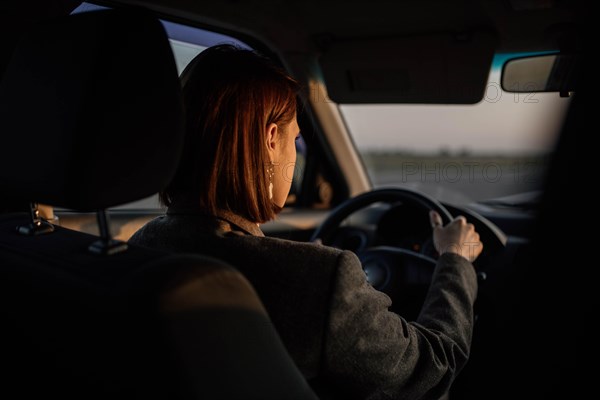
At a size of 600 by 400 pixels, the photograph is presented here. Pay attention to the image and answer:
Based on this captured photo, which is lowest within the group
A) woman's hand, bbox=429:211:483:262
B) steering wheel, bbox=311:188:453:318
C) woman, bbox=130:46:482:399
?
steering wheel, bbox=311:188:453:318

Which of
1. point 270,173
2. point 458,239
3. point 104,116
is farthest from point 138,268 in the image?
point 458,239

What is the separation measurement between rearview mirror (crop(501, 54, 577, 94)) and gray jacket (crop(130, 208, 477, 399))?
55.4 inches

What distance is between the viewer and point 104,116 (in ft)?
2.88

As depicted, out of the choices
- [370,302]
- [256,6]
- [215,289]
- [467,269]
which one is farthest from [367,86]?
[215,289]

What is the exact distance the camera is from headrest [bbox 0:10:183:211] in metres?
0.87

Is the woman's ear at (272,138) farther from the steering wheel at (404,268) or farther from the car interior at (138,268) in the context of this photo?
the steering wheel at (404,268)

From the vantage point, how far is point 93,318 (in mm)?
834

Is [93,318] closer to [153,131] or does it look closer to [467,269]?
[153,131]

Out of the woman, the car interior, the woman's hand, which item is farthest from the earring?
the woman's hand

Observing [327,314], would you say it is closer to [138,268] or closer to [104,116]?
[138,268]

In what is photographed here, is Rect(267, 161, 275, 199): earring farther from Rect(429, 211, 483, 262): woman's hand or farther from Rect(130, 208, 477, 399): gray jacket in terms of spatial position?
Rect(429, 211, 483, 262): woman's hand

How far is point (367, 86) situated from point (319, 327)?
2326 millimetres

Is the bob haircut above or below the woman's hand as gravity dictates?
above

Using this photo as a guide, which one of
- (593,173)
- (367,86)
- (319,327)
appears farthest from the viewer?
(367,86)
